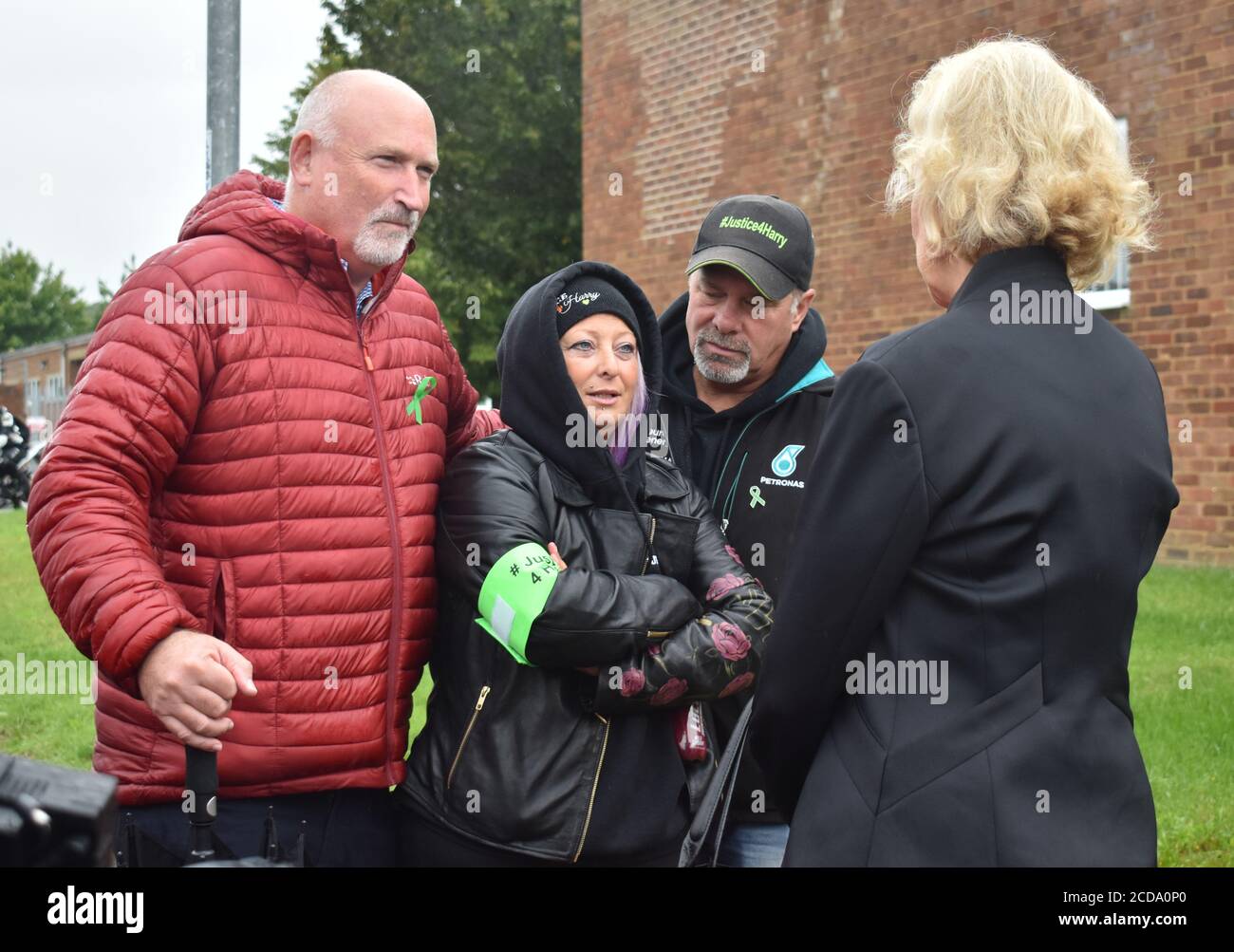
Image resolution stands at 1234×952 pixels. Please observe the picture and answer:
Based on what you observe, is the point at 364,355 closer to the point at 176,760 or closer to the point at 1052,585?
the point at 176,760

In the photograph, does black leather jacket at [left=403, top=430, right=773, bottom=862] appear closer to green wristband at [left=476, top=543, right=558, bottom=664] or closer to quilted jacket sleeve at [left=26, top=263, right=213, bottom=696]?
green wristband at [left=476, top=543, right=558, bottom=664]

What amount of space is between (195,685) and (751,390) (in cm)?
161

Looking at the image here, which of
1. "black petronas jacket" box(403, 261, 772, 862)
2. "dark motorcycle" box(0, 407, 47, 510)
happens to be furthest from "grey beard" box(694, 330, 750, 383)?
"dark motorcycle" box(0, 407, 47, 510)

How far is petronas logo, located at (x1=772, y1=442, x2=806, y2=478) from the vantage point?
2.94m

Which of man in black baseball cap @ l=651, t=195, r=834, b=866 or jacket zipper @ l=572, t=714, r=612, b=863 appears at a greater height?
man in black baseball cap @ l=651, t=195, r=834, b=866

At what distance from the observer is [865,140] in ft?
39.7

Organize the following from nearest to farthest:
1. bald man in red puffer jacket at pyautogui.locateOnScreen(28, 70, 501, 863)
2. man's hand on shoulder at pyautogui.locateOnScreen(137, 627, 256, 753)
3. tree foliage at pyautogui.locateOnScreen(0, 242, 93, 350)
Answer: man's hand on shoulder at pyautogui.locateOnScreen(137, 627, 256, 753)
bald man in red puffer jacket at pyautogui.locateOnScreen(28, 70, 501, 863)
tree foliage at pyautogui.locateOnScreen(0, 242, 93, 350)

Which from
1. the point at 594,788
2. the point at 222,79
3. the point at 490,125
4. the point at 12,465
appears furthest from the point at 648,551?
the point at 490,125

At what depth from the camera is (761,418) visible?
10.0ft

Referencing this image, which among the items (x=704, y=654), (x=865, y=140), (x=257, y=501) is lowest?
(x=704, y=654)

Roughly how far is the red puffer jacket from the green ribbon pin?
0.01 meters

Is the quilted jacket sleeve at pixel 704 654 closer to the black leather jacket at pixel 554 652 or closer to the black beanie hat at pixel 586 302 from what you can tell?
the black leather jacket at pixel 554 652

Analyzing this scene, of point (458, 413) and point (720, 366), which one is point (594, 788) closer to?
point (458, 413)

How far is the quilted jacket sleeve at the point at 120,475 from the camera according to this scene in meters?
2.13
